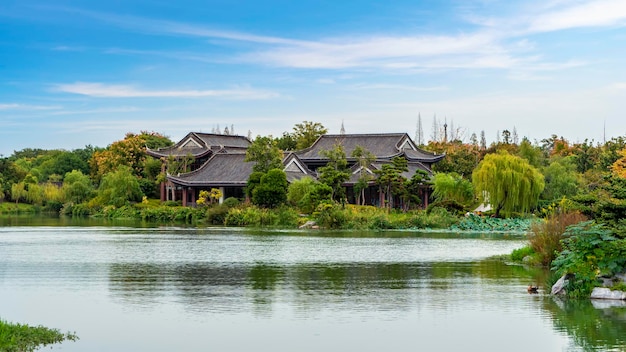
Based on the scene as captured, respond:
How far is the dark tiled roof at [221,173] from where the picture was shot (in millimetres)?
53406

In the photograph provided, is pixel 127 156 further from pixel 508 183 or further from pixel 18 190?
pixel 508 183

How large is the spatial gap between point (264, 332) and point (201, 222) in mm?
36183

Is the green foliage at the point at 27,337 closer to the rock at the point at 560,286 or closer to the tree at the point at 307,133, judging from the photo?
the rock at the point at 560,286

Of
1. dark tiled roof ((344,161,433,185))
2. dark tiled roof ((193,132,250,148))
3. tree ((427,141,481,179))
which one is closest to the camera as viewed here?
dark tiled roof ((344,161,433,185))

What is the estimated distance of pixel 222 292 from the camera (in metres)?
17.9

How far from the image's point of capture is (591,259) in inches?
668

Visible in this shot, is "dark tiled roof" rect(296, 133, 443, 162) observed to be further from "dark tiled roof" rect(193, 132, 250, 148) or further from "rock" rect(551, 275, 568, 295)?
"rock" rect(551, 275, 568, 295)

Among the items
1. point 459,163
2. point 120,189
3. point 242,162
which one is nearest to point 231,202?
point 242,162

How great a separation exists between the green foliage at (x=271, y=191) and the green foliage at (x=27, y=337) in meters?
34.3

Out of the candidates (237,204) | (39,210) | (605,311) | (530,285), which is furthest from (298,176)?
(605,311)

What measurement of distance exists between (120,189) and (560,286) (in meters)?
42.3

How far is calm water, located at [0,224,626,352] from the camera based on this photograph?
43.0ft

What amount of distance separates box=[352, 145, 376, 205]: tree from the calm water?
20.3 m

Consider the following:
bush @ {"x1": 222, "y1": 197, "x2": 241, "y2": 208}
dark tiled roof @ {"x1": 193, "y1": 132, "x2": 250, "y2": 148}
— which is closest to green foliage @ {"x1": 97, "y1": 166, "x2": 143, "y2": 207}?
dark tiled roof @ {"x1": 193, "y1": 132, "x2": 250, "y2": 148}
